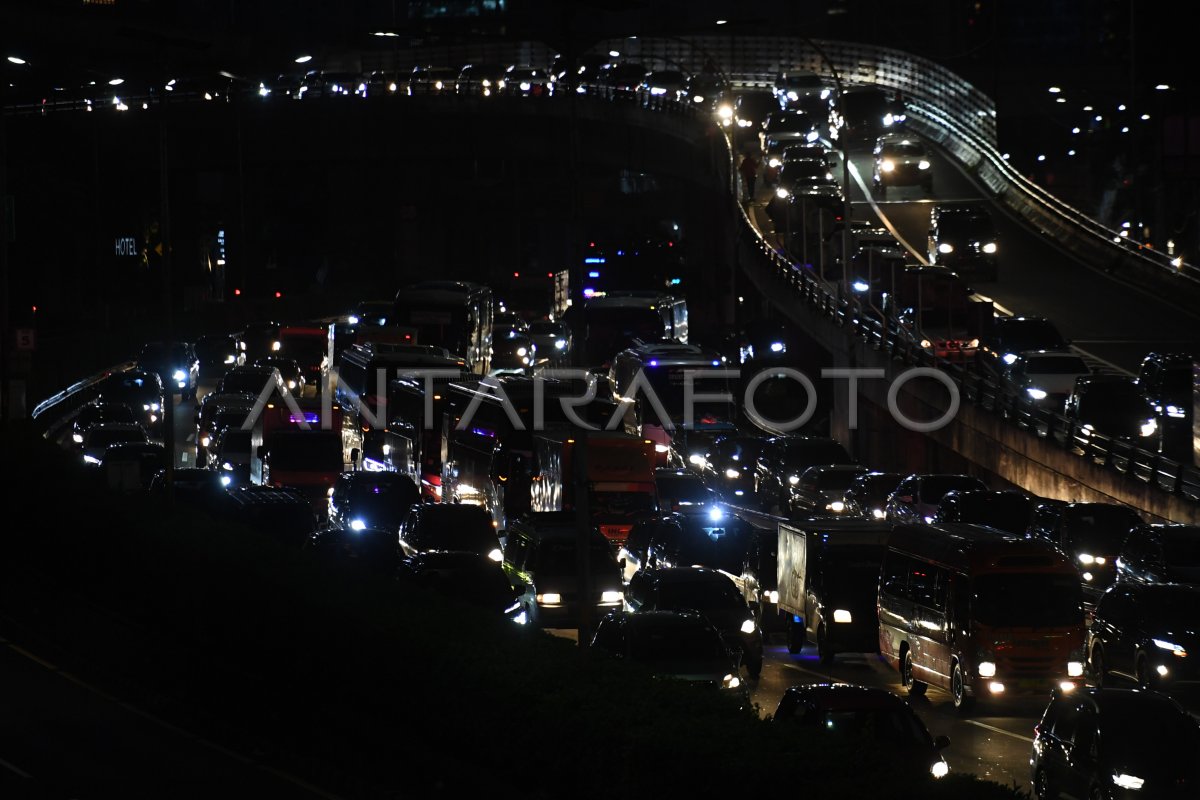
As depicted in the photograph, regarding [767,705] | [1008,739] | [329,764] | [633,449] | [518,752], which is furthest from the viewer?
[633,449]

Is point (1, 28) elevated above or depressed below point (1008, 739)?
above

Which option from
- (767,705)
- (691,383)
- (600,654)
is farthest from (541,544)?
(691,383)

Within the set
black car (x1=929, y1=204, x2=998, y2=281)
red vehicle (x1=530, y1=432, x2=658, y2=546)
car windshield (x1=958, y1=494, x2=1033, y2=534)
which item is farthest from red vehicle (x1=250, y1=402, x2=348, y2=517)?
black car (x1=929, y1=204, x2=998, y2=281)

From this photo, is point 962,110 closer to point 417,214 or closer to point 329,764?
point 417,214

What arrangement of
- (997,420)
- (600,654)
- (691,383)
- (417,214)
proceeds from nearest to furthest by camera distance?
(600,654) → (997,420) → (691,383) → (417,214)

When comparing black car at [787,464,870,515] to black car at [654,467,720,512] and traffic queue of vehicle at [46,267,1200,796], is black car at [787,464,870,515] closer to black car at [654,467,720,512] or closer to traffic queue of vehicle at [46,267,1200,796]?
traffic queue of vehicle at [46,267,1200,796]

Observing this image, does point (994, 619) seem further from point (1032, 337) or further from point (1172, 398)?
point (1032, 337)
